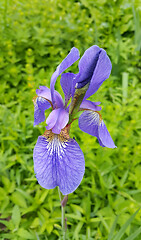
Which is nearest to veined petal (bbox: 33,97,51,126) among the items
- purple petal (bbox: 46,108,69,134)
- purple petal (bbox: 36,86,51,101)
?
purple petal (bbox: 36,86,51,101)

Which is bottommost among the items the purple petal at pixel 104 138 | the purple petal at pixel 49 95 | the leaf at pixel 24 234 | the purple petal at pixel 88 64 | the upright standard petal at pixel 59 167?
the leaf at pixel 24 234

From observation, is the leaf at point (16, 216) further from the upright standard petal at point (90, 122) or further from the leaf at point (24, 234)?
the upright standard petal at point (90, 122)

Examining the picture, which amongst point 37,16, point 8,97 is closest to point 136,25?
point 37,16

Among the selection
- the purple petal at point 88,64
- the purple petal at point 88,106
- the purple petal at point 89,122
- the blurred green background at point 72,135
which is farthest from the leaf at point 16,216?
the purple petal at point 88,64

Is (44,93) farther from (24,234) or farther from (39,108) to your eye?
(24,234)

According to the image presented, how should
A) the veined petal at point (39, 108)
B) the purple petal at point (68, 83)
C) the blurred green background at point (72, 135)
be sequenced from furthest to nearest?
the blurred green background at point (72, 135)
the veined petal at point (39, 108)
the purple petal at point (68, 83)

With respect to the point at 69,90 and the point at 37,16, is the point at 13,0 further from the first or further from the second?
the point at 69,90

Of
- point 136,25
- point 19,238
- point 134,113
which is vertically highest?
point 136,25
